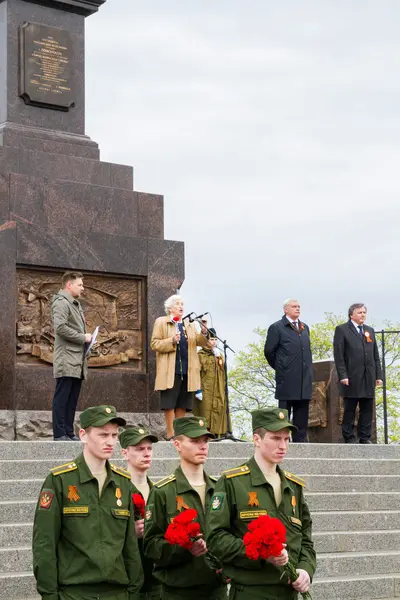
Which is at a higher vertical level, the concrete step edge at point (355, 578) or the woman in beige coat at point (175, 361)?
the woman in beige coat at point (175, 361)

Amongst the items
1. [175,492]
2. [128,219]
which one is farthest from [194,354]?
[175,492]

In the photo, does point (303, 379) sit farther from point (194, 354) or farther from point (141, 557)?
point (141, 557)

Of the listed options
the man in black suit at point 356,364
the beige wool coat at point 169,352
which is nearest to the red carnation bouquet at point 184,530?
the beige wool coat at point 169,352

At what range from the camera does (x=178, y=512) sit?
256 inches

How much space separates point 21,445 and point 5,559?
2.36 meters

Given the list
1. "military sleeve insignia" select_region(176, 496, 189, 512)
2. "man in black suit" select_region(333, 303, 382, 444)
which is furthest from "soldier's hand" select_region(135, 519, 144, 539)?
"man in black suit" select_region(333, 303, 382, 444)

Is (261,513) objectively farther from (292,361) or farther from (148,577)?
(292,361)

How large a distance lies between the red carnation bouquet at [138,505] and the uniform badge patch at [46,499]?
27.8 inches

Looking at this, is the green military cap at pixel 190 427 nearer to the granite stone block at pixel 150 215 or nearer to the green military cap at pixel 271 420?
the green military cap at pixel 271 420

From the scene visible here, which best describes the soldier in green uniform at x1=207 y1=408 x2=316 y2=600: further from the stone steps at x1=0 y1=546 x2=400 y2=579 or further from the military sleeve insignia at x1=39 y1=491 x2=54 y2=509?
the stone steps at x1=0 y1=546 x2=400 y2=579

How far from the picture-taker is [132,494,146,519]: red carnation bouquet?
659 cm

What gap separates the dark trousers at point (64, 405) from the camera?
1209 centimetres

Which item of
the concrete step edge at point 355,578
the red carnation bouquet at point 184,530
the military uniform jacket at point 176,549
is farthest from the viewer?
the concrete step edge at point 355,578

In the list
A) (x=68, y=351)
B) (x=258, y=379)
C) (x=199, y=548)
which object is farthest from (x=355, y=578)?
(x=258, y=379)
